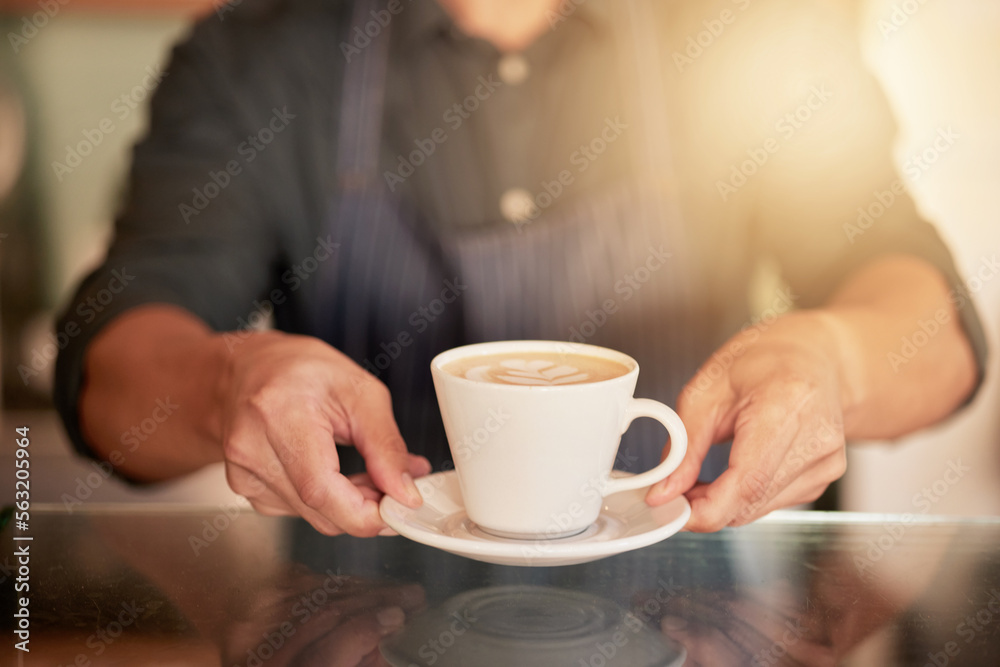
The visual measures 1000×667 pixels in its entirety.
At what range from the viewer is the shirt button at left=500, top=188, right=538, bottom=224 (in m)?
1.02

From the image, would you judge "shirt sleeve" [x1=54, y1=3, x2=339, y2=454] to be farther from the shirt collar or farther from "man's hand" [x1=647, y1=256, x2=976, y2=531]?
"man's hand" [x1=647, y1=256, x2=976, y2=531]

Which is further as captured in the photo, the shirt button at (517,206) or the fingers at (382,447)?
the shirt button at (517,206)

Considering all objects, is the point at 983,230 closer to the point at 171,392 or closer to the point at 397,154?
the point at 397,154

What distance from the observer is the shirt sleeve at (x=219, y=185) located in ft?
3.13

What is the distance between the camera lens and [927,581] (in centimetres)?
63

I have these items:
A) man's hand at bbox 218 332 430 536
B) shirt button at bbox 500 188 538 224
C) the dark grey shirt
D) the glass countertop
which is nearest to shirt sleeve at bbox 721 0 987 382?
the dark grey shirt

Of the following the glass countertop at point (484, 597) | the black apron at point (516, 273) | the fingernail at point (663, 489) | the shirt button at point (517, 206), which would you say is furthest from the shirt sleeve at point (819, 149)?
the fingernail at point (663, 489)

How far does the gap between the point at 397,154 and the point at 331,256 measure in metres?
0.16

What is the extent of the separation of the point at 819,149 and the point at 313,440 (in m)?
0.75

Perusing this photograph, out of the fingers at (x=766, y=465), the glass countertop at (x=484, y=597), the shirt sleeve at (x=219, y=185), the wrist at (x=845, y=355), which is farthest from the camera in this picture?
the shirt sleeve at (x=219, y=185)

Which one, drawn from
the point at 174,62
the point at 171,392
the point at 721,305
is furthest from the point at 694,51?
the point at 171,392

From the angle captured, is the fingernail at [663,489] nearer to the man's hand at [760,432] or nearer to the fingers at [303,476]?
the man's hand at [760,432]

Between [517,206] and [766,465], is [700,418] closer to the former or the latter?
[766,465]

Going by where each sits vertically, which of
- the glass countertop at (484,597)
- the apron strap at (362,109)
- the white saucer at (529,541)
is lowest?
the glass countertop at (484,597)
